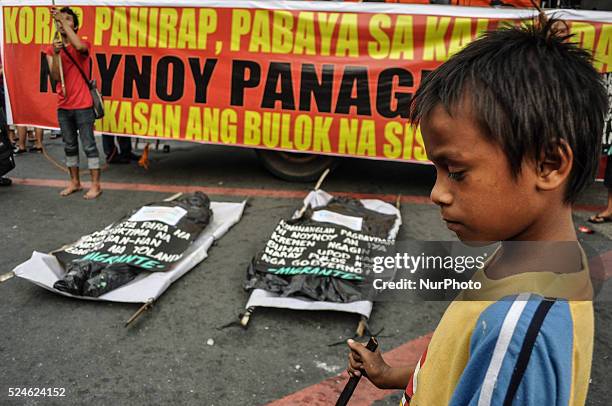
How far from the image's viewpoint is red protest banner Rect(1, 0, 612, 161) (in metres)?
5.02

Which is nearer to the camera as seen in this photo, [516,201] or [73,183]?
[516,201]

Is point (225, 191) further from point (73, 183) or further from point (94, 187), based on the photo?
point (73, 183)

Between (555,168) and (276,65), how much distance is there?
15.9ft

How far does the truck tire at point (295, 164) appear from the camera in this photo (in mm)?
5582

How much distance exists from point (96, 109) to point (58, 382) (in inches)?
128

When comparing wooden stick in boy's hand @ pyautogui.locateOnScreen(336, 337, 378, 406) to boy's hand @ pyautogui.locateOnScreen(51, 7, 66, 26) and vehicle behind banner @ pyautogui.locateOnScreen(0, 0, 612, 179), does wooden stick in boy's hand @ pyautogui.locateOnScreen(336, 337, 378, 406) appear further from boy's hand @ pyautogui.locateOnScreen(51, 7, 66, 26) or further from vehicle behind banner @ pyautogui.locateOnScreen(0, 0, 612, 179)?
boy's hand @ pyautogui.locateOnScreen(51, 7, 66, 26)

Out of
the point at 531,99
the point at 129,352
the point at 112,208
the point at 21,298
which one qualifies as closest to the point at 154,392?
the point at 129,352

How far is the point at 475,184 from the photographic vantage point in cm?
77

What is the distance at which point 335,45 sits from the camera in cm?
518

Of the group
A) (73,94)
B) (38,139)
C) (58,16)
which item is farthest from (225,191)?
(38,139)

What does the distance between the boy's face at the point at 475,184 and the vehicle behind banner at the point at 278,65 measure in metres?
4.36

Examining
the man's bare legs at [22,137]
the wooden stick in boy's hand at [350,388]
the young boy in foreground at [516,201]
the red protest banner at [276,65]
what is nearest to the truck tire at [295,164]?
the red protest banner at [276,65]

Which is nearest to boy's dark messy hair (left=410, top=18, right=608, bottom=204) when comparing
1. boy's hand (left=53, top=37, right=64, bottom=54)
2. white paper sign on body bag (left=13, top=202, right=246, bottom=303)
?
white paper sign on body bag (left=13, top=202, right=246, bottom=303)

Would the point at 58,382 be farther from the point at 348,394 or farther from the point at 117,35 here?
the point at 117,35
